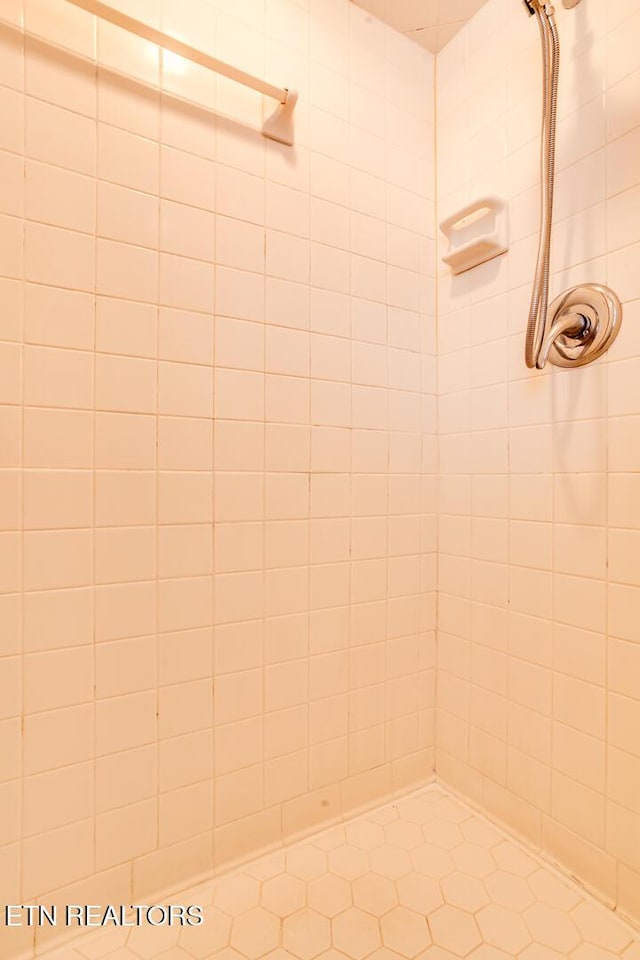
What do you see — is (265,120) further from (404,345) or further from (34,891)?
(34,891)

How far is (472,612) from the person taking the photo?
1.24m

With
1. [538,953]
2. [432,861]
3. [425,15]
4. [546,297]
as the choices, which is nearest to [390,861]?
[432,861]

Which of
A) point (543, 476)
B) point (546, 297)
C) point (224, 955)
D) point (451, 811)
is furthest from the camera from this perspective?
point (451, 811)

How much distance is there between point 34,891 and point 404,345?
1377 millimetres

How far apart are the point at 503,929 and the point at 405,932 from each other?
18cm

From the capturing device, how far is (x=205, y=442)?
100 centimetres

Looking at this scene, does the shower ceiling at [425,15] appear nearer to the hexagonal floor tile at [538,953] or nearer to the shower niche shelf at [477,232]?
the shower niche shelf at [477,232]

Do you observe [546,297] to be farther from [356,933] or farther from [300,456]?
[356,933]

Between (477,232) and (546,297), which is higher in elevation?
(477,232)

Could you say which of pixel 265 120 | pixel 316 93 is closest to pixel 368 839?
pixel 265 120

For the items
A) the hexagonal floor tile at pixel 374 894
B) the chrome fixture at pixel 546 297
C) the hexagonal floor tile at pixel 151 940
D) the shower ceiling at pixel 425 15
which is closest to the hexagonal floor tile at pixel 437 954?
the hexagonal floor tile at pixel 374 894

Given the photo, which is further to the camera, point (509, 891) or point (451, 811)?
point (451, 811)

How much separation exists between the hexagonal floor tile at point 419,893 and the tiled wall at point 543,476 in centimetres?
28

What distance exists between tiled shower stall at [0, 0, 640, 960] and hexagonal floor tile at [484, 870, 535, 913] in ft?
0.30
